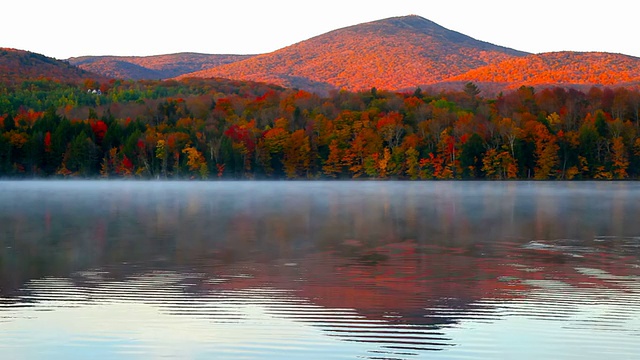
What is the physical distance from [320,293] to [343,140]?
12176 cm

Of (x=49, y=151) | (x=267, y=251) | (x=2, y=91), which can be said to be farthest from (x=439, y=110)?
(x=267, y=251)

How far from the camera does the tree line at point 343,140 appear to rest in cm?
12338

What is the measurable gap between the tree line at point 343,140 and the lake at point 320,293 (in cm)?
9304

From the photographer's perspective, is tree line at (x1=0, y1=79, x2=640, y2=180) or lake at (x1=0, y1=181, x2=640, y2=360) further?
tree line at (x1=0, y1=79, x2=640, y2=180)

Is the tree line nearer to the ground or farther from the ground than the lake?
farther from the ground

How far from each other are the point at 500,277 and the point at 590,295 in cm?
303

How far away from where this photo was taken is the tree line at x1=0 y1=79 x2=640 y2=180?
123375 millimetres

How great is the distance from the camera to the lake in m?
12.5

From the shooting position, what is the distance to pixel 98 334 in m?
13.2

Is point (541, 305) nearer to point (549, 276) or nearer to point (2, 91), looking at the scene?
point (549, 276)

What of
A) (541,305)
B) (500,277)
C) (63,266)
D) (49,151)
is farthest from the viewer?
(49,151)

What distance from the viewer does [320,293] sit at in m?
16.8

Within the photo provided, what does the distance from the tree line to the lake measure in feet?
305

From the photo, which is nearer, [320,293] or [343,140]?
[320,293]
